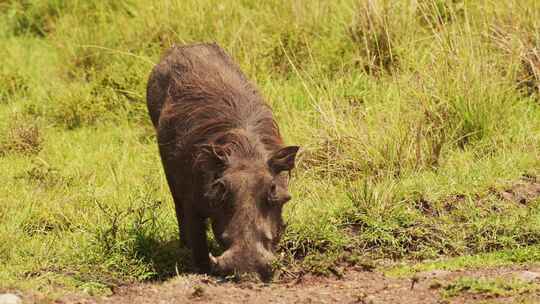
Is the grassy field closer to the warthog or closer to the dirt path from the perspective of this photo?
the dirt path

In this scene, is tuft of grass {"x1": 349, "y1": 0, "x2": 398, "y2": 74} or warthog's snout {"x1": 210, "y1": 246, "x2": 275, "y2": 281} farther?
tuft of grass {"x1": 349, "y1": 0, "x2": 398, "y2": 74}

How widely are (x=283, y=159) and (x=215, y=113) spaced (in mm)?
643

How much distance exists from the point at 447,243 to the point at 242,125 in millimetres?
1334

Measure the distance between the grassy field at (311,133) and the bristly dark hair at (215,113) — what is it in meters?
0.57

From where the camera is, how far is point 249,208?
5.40 meters

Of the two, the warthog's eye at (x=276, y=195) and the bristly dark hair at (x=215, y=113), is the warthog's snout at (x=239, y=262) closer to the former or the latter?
the warthog's eye at (x=276, y=195)

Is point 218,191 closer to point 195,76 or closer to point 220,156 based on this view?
point 220,156

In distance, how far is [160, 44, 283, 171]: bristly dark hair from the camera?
5715mm

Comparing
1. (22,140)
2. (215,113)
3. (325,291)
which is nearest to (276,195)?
(325,291)

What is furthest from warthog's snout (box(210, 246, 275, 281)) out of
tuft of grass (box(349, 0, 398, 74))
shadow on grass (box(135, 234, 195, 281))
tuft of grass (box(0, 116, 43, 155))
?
tuft of grass (box(349, 0, 398, 74))

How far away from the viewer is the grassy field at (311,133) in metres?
6.22

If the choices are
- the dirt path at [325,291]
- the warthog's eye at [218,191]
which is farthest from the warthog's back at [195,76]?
the dirt path at [325,291]

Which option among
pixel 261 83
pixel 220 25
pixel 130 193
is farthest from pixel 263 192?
pixel 220 25

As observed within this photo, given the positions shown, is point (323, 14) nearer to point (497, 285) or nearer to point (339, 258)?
point (339, 258)
